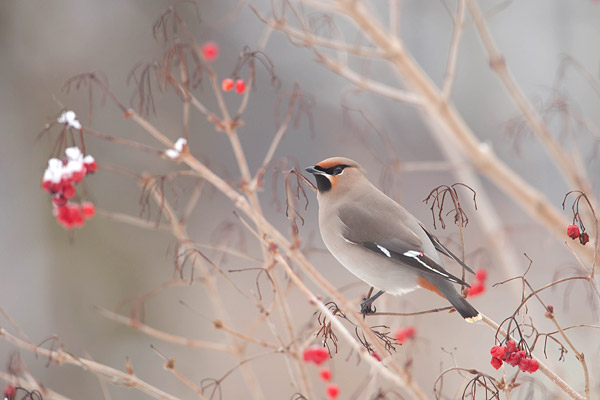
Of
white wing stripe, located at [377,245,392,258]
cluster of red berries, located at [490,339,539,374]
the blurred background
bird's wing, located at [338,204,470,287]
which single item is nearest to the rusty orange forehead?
bird's wing, located at [338,204,470,287]

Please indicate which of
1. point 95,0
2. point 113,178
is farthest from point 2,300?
point 95,0

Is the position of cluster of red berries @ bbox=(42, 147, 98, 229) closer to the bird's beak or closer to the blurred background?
the bird's beak

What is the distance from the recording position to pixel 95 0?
5859mm

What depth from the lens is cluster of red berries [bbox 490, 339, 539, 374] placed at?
161 cm

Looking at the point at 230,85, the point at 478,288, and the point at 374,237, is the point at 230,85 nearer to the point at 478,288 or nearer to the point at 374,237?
the point at 374,237

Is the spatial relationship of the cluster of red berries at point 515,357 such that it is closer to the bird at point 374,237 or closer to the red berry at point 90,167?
the bird at point 374,237

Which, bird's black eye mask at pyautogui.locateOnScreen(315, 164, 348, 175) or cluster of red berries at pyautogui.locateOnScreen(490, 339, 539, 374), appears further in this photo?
bird's black eye mask at pyautogui.locateOnScreen(315, 164, 348, 175)

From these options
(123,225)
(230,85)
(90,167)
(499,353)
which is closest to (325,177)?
(230,85)

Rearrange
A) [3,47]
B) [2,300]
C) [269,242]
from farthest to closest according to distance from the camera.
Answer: [2,300] < [3,47] < [269,242]

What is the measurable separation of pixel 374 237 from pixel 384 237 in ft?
0.13

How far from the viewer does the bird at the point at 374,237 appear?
2.13 metres

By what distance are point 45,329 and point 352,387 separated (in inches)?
98.4

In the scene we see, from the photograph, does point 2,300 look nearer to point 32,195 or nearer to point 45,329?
point 45,329

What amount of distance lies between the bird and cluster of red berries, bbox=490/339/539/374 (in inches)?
15.3
